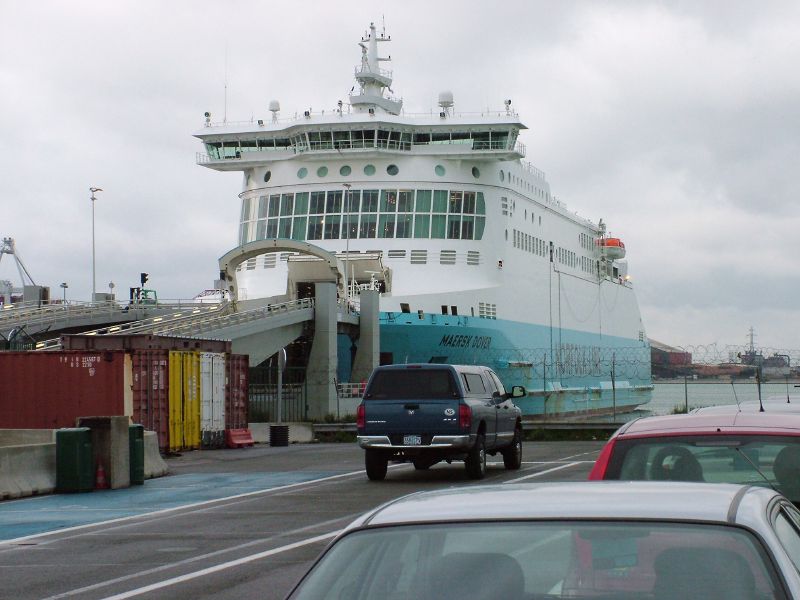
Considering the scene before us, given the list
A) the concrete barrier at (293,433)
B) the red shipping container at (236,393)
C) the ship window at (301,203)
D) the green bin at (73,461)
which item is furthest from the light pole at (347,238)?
the green bin at (73,461)

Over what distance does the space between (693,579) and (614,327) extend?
282 feet

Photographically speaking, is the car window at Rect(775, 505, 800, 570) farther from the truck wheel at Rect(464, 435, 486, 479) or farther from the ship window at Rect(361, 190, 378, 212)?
the ship window at Rect(361, 190, 378, 212)

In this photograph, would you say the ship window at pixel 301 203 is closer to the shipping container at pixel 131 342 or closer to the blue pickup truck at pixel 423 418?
the shipping container at pixel 131 342

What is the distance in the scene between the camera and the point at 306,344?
4894cm

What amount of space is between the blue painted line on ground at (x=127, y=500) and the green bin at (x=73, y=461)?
1.04 feet

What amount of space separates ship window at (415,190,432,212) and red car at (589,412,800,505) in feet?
169

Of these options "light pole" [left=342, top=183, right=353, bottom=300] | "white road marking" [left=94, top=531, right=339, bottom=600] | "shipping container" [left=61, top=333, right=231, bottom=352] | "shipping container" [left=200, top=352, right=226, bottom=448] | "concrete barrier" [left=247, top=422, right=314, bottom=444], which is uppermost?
"light pole" [left=342, top=183, right=353, bottom=300]

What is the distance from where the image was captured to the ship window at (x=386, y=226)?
191 ft

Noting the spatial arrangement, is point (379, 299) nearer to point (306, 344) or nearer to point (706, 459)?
point (306, 344)

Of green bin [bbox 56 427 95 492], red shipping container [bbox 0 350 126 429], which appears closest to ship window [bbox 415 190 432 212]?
red shipping container [bbox 0 350 126 429]

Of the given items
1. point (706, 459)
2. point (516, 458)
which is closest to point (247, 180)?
point (516, 458)

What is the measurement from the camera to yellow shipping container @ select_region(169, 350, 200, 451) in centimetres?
3091

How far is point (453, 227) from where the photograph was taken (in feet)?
193

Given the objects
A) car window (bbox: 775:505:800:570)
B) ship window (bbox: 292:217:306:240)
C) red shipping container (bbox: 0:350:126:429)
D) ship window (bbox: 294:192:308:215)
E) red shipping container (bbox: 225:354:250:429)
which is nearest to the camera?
car window (bbox: 775:505:800:570)
